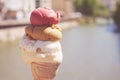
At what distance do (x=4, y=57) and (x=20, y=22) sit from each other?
162 inches

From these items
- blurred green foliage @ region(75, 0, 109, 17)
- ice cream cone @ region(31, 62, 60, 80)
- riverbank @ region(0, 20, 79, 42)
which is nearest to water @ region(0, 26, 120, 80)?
riverbank @ region(0, 20, 79, 42)

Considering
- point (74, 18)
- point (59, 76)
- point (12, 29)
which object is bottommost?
point (74, 18)

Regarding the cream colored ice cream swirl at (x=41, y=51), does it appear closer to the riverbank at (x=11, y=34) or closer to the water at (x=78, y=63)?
the water at (x=78, y=63)

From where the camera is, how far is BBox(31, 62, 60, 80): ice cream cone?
388cm

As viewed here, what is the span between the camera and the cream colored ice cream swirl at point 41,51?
12.5ft

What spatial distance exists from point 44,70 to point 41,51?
0.76 ft

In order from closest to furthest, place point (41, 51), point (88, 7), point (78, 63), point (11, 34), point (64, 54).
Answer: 1. point (41, 51)
2. point (78, 63)
3. point (64, 54)
4. point (11, 34)
5. point (88, 7)

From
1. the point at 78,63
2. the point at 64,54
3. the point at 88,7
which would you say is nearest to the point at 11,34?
the point at 64,54

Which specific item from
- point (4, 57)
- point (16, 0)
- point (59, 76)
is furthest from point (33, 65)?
point (16, 0)

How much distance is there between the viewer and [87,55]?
974cm

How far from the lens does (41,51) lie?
3.81 meters

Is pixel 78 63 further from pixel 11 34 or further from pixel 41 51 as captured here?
pixel 11 34

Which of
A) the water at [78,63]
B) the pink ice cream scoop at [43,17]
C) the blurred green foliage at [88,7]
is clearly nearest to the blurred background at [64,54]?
the water at [78,63]

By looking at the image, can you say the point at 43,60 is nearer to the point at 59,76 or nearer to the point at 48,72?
the point at 48,72
